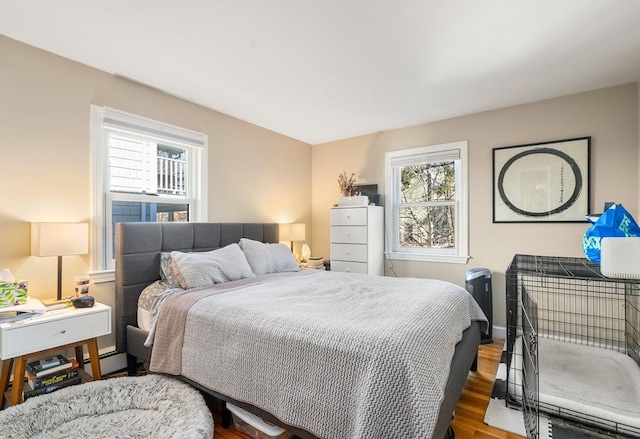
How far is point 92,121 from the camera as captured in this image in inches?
95.4

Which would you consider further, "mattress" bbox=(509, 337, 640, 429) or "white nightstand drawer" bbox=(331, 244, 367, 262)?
"white nightstand drawer" bbox=(331, 244, 367, 262)

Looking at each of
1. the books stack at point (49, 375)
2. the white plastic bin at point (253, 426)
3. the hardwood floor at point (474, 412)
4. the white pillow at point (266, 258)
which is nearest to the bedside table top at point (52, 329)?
the books stack at point (49, 375)

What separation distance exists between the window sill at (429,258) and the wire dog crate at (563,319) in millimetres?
766

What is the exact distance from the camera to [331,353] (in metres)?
1.33

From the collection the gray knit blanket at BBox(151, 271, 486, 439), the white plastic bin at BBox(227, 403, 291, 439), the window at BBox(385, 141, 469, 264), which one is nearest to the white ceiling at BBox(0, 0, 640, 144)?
the window at BBox(385, 141, 469, 264)

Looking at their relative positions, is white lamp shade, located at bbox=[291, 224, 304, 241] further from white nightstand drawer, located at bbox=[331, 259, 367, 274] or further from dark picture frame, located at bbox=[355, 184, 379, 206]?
dark picture frame, located at bbox=[355, 184, 379, 206]

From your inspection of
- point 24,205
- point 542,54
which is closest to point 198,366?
point 24,205

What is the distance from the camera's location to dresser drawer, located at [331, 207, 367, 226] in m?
3.71

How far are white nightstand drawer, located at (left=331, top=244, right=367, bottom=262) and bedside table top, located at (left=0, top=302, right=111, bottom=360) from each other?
2466 millimetres

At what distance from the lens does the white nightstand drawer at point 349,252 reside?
147 inches

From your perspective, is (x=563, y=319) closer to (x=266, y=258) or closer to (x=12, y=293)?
(x=266, y=258)

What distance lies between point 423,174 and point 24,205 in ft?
12.4

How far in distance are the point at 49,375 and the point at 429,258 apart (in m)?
3.55

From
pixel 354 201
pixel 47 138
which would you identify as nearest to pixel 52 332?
pixel 47 138
